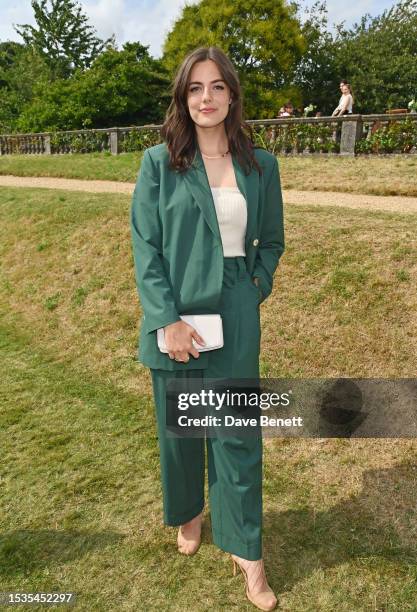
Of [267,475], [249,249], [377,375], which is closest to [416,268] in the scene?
[377,375]

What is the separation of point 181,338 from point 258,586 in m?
1.35

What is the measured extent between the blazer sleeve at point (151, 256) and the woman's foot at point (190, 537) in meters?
1.32

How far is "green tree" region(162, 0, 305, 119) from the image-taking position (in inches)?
1149

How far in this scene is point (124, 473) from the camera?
12.2ft

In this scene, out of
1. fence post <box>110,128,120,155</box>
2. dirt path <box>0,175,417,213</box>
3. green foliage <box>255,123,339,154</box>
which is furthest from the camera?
fence post <box>110,128,120,155</box>

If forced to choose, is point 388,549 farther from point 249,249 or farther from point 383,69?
point 383,69

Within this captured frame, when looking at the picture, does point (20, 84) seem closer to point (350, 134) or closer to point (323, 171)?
point (350, 134)

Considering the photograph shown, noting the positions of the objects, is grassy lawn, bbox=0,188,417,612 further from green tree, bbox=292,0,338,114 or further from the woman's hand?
green tree, bbox=292,0,338,114

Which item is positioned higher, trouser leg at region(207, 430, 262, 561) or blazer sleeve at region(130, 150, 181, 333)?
blazer sleeve at region(130, 150, 181, 333)

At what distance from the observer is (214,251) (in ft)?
7.69

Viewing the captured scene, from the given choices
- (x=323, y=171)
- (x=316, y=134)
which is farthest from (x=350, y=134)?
(x=323, y=171)

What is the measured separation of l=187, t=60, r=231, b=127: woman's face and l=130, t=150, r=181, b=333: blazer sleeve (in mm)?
306

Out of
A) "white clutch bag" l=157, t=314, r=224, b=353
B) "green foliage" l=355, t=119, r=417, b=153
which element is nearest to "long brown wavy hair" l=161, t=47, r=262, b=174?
"white clutch bag" l=157, t=314, r=224, b=353

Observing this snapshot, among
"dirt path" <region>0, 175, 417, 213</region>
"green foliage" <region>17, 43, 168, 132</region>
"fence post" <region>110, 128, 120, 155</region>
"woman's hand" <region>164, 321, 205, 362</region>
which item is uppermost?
"green foliage" <region>17, 43, 168, 132</region>
